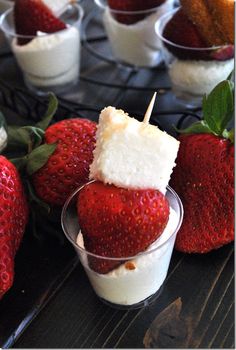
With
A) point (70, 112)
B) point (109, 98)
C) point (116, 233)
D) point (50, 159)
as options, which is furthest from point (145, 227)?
point (109, 98)

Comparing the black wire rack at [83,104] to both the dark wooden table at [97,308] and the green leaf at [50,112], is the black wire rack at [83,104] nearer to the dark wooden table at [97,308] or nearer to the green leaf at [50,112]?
the green leaf at [50,112]

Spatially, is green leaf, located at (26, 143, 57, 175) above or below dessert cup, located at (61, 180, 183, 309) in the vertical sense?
above

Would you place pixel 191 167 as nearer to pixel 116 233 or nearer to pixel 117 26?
pixel 116 233

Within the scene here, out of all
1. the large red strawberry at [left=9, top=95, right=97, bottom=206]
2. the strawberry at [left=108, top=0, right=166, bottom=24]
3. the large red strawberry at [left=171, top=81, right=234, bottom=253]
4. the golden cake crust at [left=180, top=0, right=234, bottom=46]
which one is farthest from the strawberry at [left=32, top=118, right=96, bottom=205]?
the strawberry at [left=108, top=0, right=166, bottom=24]

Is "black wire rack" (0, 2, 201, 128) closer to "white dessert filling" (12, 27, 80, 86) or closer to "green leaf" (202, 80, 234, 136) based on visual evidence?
"white dessert filling" (12, 27, 80, 86)

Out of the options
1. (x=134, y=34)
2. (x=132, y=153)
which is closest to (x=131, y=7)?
(x=134, y=34)

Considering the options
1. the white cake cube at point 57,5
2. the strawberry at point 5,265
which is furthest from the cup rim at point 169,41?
the strawberry at point 5,265

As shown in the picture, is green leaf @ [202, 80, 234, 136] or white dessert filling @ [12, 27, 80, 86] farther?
white dessert filling @ [12, 27, 80, 86]
